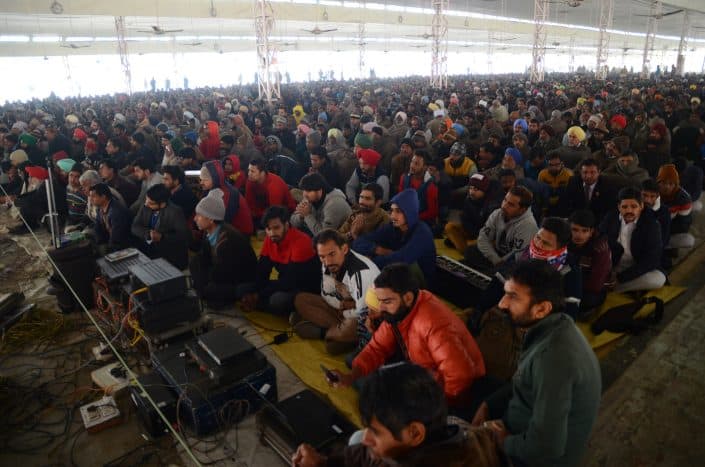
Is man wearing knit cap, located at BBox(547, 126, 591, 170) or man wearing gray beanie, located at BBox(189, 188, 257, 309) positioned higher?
man wearing knit cap, located at BBox(547, 126, 591, 170)

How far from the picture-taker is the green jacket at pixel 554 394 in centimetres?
182

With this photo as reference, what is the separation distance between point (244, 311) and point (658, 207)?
12.7 ft

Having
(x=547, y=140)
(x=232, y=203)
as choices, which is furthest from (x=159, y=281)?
(x=547, y=140)

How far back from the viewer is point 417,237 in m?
3.96

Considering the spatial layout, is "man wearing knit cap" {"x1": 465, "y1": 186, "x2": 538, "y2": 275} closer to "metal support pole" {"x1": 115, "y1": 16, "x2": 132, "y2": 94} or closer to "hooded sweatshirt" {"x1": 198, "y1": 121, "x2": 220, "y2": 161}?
"hooded sweatshirt" {"x1": 198, "y1": 121, "x2": 220, "y2": 161}

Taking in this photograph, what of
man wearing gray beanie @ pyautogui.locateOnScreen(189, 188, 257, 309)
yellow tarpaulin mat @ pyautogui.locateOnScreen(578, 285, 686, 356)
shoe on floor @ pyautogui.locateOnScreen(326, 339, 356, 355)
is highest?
man wearing gray beanie @ pyautogui.locateOnScreen(189, 188, 257, 309)

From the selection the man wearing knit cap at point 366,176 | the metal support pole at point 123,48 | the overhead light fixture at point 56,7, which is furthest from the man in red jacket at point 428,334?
the metal support pole at point 123,48

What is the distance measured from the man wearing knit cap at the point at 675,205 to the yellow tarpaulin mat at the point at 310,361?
3698 millimetres

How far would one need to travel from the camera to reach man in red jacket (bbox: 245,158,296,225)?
5.91 m

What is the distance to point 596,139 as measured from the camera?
26.2 feet

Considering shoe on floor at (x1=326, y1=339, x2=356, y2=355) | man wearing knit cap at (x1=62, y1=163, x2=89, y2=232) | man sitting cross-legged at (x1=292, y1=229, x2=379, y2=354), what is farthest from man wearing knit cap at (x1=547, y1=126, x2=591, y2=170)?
man wearing knit cap at (x1=62, y1=163, x2=89, y2=232)

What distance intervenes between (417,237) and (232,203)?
244cm

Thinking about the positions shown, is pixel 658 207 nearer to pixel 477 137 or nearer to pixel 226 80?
pixel 477 137

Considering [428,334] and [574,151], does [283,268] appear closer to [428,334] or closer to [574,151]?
[428,334]
